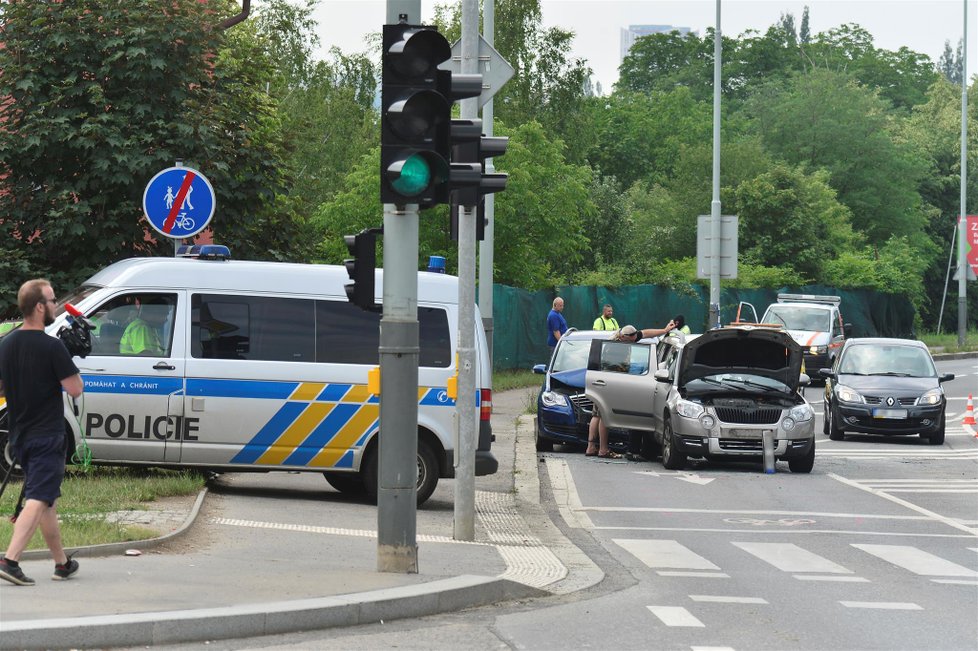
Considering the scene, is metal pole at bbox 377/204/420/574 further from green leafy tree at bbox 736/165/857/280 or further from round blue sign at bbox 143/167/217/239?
green leafy tree at bbox 736/165/857/280

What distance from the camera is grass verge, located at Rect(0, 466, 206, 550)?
1043 cm

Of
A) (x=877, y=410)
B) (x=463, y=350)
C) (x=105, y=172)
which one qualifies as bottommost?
(x=877, y=410)

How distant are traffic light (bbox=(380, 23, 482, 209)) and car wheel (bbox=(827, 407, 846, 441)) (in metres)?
16.6

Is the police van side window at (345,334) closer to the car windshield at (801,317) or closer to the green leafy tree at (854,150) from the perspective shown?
the car windshield at (801,317)

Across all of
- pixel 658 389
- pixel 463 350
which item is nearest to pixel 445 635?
pixel 463 350

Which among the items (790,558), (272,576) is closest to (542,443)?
(790,558)

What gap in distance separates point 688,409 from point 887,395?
21.8 ft

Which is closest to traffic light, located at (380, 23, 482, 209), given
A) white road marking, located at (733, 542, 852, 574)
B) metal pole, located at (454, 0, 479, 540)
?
metal pole, located at (454, 0, 479, 540)

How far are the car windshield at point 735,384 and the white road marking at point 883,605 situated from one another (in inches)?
Answer: 380

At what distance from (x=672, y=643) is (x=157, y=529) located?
14.5 feet

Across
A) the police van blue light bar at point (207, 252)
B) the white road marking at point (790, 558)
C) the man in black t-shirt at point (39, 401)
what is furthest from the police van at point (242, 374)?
the man in black t-shirt at point (39, 401)

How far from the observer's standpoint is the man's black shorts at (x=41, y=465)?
8.84 metres

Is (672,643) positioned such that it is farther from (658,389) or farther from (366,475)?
(658,389)

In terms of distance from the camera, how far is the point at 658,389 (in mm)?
20531
